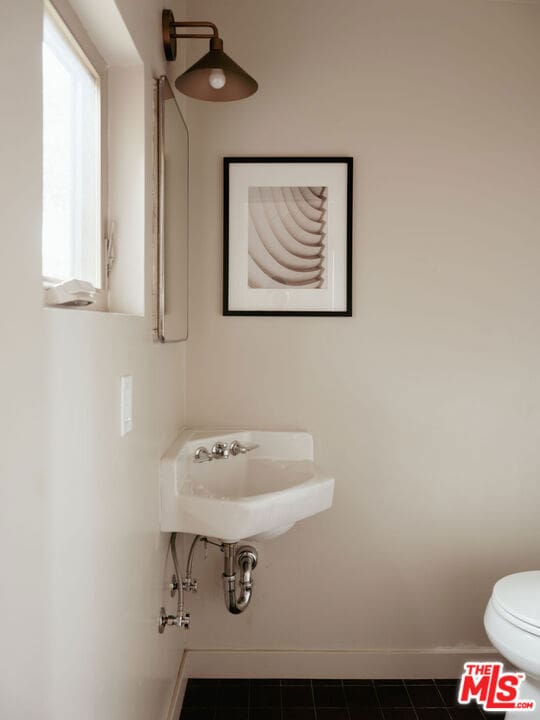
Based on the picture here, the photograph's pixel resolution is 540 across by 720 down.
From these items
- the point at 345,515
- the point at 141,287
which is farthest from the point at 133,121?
the point at 345,515

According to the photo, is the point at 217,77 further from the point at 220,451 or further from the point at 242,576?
the point at 242,576

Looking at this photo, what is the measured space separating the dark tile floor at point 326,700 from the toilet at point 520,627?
11.2 inches

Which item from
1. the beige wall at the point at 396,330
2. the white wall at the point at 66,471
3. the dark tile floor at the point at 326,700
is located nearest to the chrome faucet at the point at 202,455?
the beige wall at the point at 396,330

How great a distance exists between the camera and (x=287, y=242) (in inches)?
80.4

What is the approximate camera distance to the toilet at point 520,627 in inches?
58.8

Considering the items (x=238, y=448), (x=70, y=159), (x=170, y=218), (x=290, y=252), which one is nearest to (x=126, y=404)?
(x=70, y=159)

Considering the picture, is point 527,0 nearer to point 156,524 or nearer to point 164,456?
point 164,456

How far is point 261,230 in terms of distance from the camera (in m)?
2.04

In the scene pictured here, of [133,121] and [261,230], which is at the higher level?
[133,121]

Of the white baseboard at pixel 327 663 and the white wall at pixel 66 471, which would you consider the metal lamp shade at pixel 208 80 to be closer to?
the white wall at pixel 66 471

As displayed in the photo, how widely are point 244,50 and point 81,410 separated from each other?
1.65m

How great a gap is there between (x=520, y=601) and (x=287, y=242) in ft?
4.52

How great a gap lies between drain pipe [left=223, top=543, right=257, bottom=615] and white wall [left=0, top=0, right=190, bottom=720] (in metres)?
0.38

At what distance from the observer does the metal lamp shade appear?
152cm
